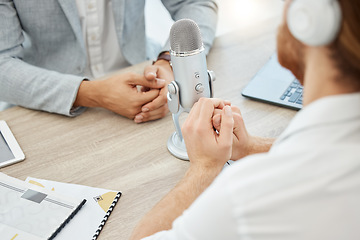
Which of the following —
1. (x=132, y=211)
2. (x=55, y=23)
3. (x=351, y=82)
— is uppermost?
(x=351, y=82)

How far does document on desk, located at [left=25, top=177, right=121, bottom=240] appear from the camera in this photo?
78cm

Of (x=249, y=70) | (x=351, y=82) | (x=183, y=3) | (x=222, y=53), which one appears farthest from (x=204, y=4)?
(x=351, y=82)

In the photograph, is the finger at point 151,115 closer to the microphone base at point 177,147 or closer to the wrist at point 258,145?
the microphone base at point 177,147

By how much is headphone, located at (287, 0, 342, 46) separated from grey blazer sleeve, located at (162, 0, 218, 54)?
85 cm

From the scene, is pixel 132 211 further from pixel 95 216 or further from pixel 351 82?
pixel 351 82

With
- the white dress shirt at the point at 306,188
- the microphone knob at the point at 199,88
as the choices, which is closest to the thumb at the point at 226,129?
the microphone knob at the point at 199,88

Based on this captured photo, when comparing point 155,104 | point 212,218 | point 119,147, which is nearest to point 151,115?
point 155,104

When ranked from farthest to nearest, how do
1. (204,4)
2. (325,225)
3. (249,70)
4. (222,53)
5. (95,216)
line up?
1. (204,4)
2. (222,53)
3. (249,70)
4. (95,216)
5. (325,225)

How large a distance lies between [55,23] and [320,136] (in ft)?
3.79

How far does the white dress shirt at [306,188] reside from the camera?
429 millimetres

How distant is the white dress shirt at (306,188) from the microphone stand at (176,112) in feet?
1.50

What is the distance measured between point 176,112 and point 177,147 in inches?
3.4

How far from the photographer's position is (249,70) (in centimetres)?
125

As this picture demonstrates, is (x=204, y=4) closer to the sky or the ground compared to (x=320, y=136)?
closer to the ground
